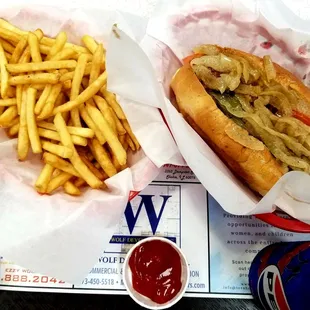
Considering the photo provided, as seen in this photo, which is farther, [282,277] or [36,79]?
[36,79]

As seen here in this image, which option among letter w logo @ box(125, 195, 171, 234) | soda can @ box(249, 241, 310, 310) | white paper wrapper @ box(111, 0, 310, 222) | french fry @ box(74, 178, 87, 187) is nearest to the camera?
soda can @ box(249, 241, 310, 310)

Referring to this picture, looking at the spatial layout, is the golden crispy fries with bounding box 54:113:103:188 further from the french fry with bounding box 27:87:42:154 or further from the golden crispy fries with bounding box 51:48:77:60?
the golden crispy fries with bounding box 51:48:77:60

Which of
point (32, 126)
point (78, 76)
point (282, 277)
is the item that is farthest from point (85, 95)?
point (282, 277)

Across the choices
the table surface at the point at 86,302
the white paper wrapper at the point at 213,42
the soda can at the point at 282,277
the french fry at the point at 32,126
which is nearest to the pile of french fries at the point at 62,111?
the french fry at the point at 32,126

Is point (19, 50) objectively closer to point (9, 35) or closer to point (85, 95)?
point (9, 35)

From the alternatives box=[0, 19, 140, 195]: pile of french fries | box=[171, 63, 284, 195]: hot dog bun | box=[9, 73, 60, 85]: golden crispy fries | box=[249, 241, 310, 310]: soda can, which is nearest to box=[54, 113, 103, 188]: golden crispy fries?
box=[0, 19, 140, 195]: pile of french fries

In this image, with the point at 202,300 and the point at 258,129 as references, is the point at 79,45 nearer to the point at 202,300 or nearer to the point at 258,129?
the point at 258,129

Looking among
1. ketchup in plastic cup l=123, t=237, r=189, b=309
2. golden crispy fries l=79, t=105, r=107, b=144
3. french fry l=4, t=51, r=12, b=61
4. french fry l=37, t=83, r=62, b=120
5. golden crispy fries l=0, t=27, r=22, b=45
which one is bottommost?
ketchup in plastic cup l=123, t=237, r=189, b=309
